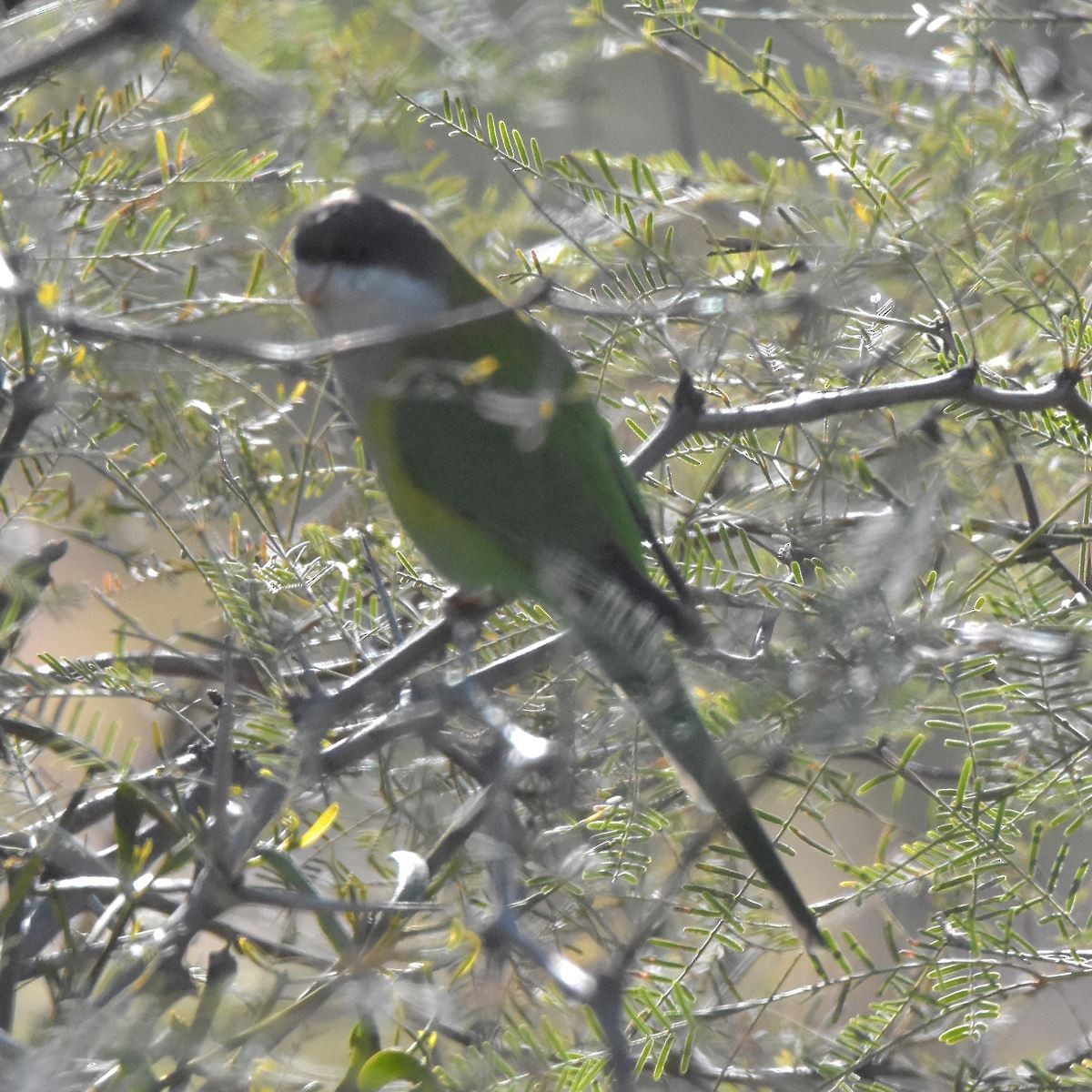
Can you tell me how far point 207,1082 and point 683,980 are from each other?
0.50 metres

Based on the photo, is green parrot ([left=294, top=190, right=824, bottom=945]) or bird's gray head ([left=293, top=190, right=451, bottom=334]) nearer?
green parrot ([left=294, top=190, right=824, bottom=945])

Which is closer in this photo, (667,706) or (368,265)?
(667,706)

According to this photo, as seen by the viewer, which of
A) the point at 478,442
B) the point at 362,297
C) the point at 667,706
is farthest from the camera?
the point at 362,297

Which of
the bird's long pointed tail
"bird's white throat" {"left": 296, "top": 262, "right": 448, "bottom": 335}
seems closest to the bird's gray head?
"bird's white throat" {"left": 296, "top": 262, "right": 448, "bottom": 335}

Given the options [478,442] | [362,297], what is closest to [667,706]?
[478,442]

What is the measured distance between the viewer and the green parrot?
1.20 meters

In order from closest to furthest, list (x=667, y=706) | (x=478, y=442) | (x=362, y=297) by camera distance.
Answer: (x=667, y=706), (x=478, y=442), (x=362, y=297)

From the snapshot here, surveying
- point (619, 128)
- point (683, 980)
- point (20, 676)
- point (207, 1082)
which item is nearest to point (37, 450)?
point (20, 676)

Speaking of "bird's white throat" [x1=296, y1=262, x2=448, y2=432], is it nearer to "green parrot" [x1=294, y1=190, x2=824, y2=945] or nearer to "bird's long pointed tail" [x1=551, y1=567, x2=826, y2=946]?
"green parrot" [x1=294, y1=190, x2=824, y2=945]

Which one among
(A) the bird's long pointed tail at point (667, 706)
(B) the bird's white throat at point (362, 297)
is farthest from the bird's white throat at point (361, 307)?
(A) the bird's long pointed tail at point (667, 706)

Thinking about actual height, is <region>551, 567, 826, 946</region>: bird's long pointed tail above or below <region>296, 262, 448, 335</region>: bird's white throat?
below

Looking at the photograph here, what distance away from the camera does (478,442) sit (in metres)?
1.50

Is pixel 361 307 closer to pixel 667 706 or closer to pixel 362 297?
pixel 362 297

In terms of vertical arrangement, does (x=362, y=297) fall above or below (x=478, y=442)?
above
